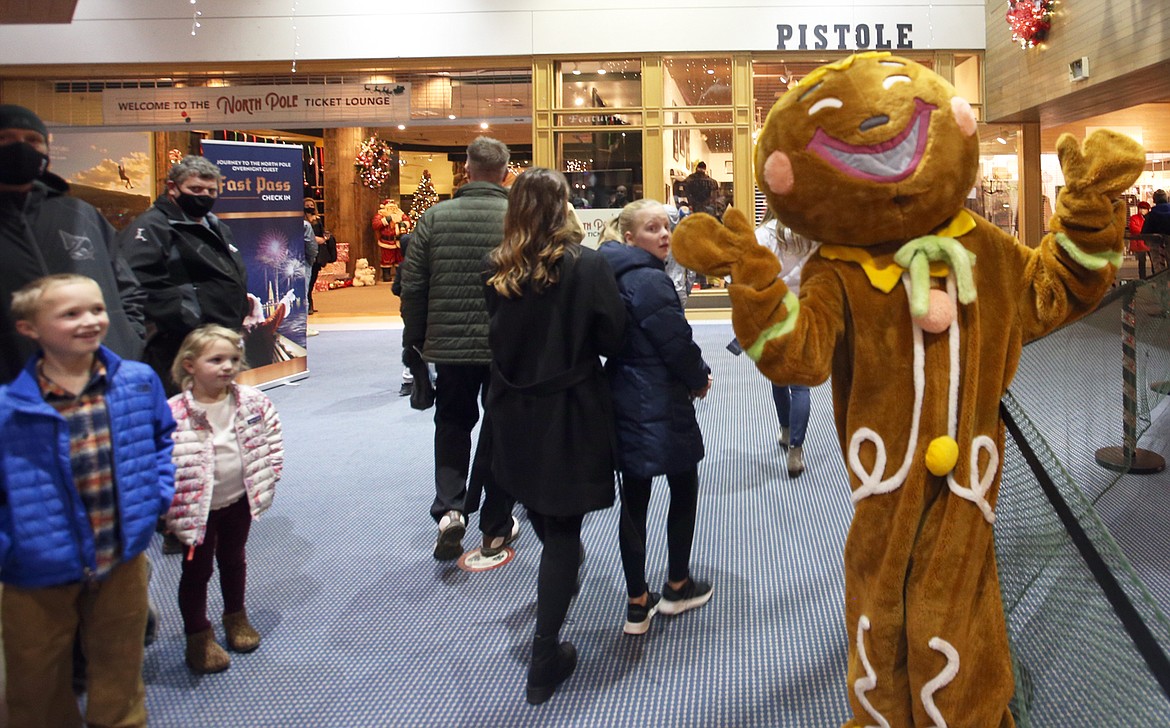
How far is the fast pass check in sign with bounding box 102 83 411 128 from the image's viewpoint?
1216 cm

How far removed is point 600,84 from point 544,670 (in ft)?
33.9

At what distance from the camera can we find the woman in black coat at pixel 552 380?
2654 mm

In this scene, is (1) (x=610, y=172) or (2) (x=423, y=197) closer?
(1) (x=610, y=172)

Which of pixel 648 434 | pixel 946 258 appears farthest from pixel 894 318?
pixel 648 434

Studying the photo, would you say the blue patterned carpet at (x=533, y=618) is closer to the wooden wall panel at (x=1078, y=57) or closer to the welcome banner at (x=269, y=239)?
the welcome banner at (x=269, y=239)

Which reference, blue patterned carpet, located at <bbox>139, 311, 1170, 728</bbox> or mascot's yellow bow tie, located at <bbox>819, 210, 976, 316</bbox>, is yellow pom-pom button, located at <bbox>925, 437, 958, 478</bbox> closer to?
mascot's yellow bow tie, located at <bbox>819, 210, 976, 316</bbox>

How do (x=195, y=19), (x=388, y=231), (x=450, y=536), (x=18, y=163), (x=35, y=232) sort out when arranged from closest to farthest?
(x=18, y=163) → (x=35, y=232) → (x=450, y=536) → (x=195, y=19) → (x=388, y=231)

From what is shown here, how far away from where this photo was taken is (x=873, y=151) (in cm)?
189

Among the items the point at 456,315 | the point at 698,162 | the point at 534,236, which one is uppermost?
the point at 698,162

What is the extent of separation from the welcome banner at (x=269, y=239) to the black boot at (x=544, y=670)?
5172mm

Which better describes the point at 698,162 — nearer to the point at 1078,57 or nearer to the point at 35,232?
the point at 1078,57

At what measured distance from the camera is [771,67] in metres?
11.7

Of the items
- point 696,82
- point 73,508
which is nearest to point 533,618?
point 73,508

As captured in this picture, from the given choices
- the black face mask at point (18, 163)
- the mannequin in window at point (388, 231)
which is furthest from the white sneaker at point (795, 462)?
the mannequin in window at point (388, 231)
